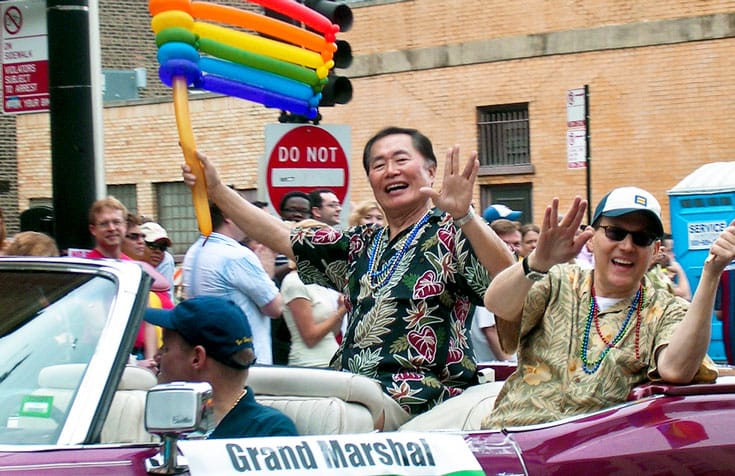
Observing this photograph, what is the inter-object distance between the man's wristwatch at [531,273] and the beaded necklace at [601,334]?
34cm

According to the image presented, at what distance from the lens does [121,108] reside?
23.0 metres

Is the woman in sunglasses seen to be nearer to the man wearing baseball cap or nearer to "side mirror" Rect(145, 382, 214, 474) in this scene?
the man wearing baseball cap

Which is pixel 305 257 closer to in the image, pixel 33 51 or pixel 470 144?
pixel 33 51

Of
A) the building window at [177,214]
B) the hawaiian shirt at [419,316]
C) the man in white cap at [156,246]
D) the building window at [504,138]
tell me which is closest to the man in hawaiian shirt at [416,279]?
the hawaiian shirt at [419,316]

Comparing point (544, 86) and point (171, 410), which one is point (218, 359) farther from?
point (544, 86)

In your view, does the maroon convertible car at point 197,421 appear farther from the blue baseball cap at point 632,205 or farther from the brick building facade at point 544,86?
the brick building facade at point 544,86

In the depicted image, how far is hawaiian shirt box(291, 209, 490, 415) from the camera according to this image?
Result: 416 cm

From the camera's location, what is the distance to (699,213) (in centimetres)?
1350

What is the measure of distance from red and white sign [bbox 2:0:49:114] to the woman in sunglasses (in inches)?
179

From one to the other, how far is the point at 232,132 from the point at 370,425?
59.3 feet

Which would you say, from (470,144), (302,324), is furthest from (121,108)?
(302,324)

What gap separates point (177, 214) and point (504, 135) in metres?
7.24

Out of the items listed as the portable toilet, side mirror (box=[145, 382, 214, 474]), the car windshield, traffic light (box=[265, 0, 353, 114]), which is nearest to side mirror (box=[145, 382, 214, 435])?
side mirror (box=[145, 382, 214, 474])

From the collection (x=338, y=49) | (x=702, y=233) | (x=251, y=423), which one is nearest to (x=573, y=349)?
(x=251, y=423)
